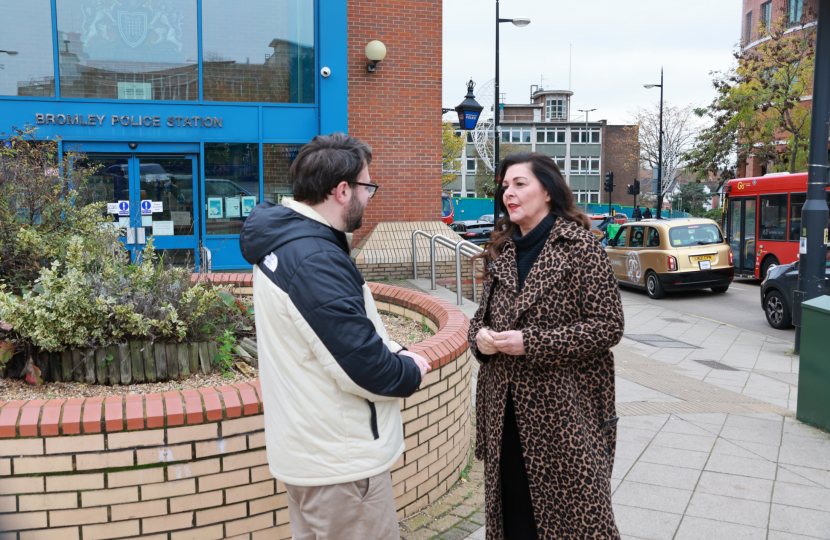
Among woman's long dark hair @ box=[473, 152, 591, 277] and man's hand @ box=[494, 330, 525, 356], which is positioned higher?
woman's long dark hair @ box=[473, 152, 591, 277]

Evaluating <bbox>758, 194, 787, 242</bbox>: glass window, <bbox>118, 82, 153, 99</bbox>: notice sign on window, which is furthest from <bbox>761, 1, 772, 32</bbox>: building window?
<bbox>118, 82, 153, 99</bbox>: notice sign on window

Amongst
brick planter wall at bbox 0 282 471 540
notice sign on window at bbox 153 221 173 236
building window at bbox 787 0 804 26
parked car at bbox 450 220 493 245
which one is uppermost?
building window at bbox 787 0 804 26

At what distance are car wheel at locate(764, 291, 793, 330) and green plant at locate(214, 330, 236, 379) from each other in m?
9.75

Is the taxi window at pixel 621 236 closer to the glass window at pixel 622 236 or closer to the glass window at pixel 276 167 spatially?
the glass window at pixel 622 236

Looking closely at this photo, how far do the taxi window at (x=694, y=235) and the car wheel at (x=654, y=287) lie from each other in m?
0.83

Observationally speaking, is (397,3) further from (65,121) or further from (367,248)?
(65,121)

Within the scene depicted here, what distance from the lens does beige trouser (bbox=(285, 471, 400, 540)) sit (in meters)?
1.96

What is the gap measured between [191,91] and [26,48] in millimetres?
2637

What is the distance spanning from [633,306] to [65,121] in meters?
11.0

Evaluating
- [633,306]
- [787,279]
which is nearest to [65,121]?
[633,306]

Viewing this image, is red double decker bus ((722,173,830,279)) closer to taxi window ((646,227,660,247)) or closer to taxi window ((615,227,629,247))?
taxi window ((646,227,660,247))

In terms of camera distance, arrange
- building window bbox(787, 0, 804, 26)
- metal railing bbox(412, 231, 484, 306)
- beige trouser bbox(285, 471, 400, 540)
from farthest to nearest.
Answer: building window bbox(787, 0, 804, 26)
metal railing bbox(412, 231, 484, 306)
beige trouser bbox(285, 471, 400, 540)

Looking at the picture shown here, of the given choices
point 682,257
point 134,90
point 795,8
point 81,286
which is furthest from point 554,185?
point 795,8

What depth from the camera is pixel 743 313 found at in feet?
41.6
